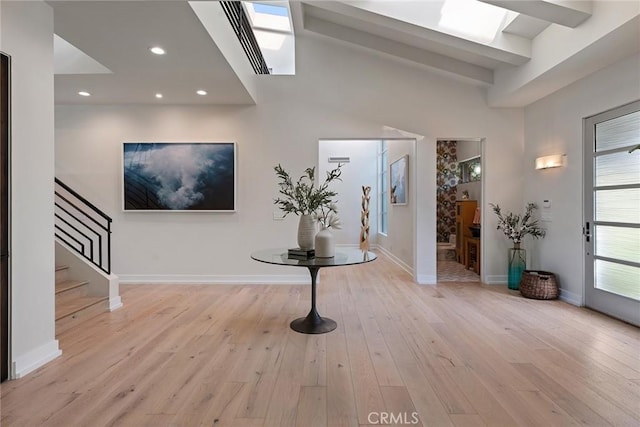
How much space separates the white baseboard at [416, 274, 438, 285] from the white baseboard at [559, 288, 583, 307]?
61.4 inches

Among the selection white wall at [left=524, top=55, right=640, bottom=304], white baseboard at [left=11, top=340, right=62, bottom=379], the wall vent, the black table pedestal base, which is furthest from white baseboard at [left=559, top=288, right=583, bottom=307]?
the wall vent

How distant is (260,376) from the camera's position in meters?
2.28

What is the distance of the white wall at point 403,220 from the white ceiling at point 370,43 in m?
1.41

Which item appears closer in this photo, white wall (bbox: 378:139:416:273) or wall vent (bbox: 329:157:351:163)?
white wall (bbox: 378:139:416:273)

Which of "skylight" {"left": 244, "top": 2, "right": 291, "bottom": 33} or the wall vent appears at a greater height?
"skylight" {"left": 244, "top": 2, "right": 291, "bottom": 33}

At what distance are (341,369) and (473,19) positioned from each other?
4035mm

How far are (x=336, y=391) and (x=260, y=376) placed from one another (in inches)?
21.7

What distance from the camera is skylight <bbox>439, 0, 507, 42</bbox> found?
12.3 ft

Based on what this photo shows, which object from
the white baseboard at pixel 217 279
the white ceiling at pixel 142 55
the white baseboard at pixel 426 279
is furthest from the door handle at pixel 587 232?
the white ceiling at pixel 142 55

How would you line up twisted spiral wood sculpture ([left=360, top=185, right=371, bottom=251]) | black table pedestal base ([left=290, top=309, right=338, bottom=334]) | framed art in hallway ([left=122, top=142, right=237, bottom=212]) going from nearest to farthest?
black table pedestal base ([left=290, top=309, right=338, bottom=334]), framed art in hallway ([left=122, top=142, right=237, bottom=212]), twisted spiral wood sculpture ([left=360, top=185, right=371, bottom=251])

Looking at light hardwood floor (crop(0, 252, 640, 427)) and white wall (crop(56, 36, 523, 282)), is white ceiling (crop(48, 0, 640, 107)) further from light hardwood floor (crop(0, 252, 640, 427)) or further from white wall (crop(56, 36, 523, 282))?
light hardwood floor (crop(0, 252, 640, 427))

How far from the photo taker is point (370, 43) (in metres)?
4.65

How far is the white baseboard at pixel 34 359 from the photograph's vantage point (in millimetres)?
2252

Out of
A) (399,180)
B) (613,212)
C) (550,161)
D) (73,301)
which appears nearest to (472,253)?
(399,180)
